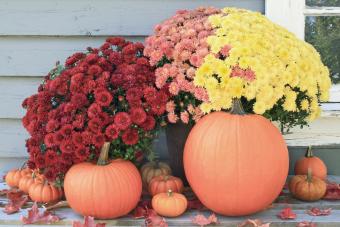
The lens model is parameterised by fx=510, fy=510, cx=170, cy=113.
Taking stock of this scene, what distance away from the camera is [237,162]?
212cm

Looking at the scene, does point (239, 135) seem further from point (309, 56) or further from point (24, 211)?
point (24, 211)

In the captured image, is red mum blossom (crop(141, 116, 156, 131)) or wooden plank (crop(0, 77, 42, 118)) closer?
red mum blossom (crop(141, 116, 156, 131))

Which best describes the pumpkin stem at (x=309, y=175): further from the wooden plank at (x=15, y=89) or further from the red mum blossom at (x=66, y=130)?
the wooden plank at (x=15, y=89)

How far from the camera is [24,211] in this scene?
2.30 m

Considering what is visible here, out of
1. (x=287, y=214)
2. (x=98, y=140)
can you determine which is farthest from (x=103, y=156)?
(x=287, y=214)

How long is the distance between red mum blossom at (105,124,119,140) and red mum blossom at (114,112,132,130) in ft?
0.06

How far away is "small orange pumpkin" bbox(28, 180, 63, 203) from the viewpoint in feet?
7.82

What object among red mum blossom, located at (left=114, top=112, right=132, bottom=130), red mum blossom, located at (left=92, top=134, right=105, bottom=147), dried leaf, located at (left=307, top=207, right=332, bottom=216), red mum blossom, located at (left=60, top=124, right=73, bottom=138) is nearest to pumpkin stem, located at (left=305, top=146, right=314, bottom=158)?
dried leaf, located at (left=307, top=207, right=332, bottom=216)

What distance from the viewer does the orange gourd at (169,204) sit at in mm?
2188

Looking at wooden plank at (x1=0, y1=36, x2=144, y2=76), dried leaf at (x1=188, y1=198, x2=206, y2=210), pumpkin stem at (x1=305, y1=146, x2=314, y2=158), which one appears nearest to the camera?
dried leaf at (x1=188, y1=198, x2=206, y2=210)

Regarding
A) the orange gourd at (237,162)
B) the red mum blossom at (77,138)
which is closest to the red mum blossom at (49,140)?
the red mum blossom at (77,138)

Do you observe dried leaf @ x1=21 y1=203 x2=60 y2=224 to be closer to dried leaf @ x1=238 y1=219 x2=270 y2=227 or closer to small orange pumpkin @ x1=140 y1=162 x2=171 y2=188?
small orange pumpkin @ x1=140 y1=162 x2=171 y2=188

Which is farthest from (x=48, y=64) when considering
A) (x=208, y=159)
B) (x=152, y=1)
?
(x=208, y=159)

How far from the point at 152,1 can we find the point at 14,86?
0.90 metres
